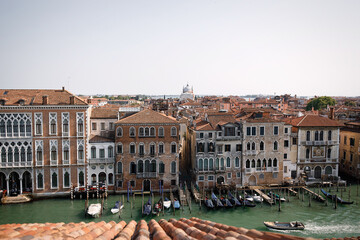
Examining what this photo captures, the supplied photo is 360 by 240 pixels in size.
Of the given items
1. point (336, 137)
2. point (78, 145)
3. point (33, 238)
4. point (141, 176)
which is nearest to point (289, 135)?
point (336, 137)

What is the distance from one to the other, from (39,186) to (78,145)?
17.7ft

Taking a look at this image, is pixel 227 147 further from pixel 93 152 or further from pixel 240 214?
pixel 93 152

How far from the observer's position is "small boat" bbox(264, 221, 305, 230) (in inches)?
950

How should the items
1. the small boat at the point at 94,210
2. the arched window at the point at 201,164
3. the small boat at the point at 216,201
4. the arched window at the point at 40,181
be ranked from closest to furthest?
the small boat at the point at 94,210 → the small boat at the point at 216,201 → the arched window at the point at 40,181 → the arched window at the point at 201,164

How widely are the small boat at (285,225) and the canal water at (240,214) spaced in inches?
14.9

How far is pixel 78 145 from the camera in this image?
31.0 meters

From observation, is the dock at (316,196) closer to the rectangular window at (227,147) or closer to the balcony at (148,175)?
the rectangular window at (227,147)

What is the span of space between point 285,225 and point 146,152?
14419 millimetres

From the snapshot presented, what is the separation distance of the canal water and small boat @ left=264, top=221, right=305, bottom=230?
0.38 meters

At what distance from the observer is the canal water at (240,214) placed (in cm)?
2489

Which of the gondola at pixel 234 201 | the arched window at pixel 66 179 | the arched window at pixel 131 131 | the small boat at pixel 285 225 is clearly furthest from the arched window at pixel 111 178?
the small boat at pixel 285 225

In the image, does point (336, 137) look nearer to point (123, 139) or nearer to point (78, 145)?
point (123, 139)

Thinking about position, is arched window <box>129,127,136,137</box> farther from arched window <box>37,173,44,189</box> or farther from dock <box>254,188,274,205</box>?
dock <box>254,188,274,205</box>

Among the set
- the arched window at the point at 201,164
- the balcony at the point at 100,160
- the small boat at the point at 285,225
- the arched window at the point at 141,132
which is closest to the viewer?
the small boat at the point at 285,225
